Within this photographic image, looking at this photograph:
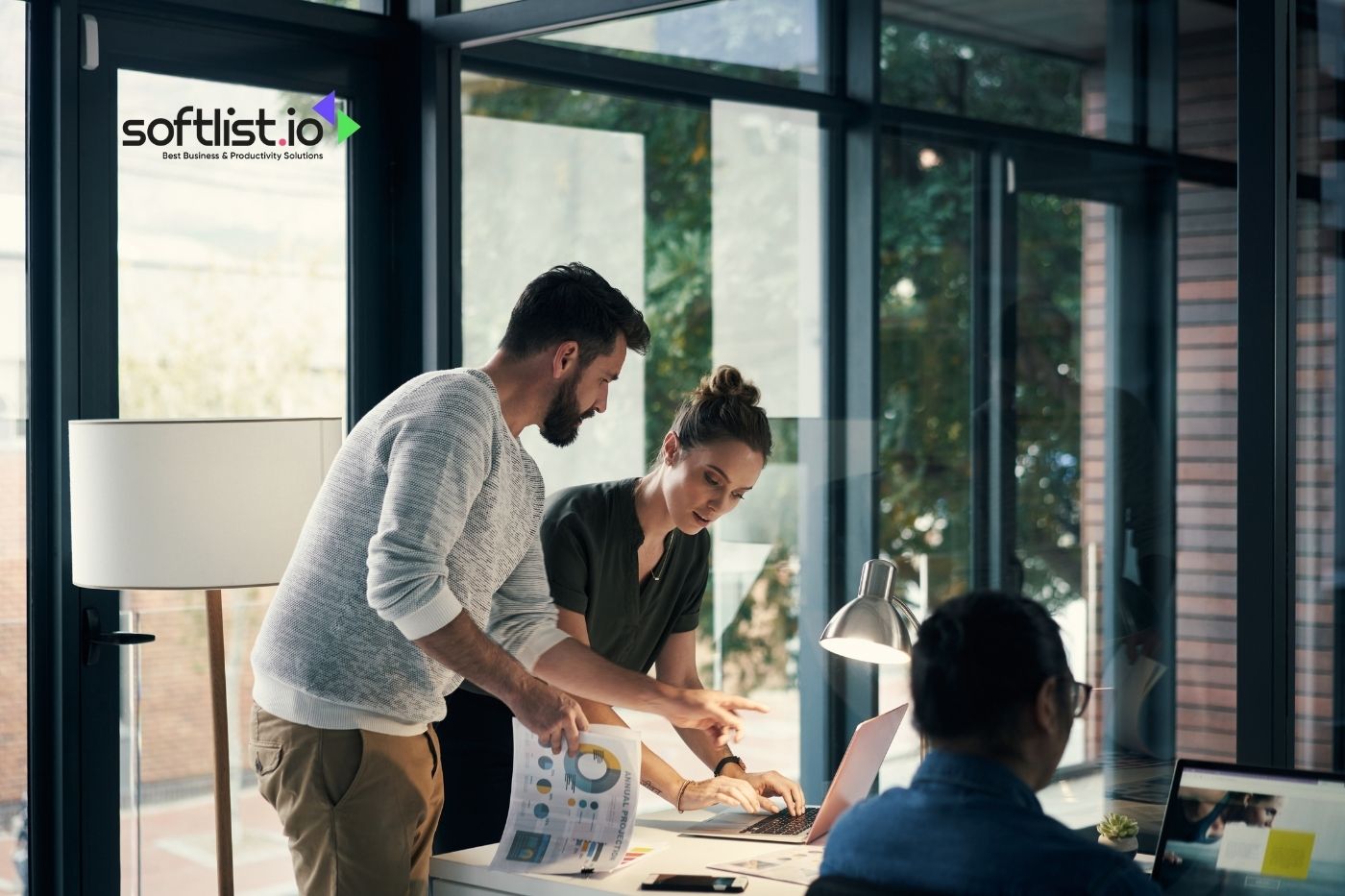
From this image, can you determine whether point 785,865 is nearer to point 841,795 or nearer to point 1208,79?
point 841,795

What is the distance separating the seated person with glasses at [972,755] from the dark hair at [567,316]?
3.44 ft

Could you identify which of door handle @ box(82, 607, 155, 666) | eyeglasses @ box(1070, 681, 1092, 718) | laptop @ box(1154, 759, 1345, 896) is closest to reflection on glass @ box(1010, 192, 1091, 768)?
laptop @ box(1154, 759, 1345, 896)

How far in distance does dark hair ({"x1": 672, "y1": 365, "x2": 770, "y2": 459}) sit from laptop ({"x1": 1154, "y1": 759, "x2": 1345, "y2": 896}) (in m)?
1.03

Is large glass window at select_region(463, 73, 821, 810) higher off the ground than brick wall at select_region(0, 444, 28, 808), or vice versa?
large glass window at select_region(463, 73, 821, 810)

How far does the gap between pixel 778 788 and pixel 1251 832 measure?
954 millimetres

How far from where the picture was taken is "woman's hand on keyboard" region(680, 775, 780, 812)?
8.77 feet

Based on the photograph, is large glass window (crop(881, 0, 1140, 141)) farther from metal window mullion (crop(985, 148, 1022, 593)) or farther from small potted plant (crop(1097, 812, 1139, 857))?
small potted plant (crop(1097, 812, 1139, 857))

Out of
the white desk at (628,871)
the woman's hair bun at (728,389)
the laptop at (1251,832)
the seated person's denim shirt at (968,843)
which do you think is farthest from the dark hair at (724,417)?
the seated person's denim shirt at (968,843)

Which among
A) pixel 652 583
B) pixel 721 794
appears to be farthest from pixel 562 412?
pixel 721 794

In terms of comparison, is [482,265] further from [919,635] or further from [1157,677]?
[919,635]

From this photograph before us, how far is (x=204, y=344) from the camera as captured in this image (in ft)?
11.0

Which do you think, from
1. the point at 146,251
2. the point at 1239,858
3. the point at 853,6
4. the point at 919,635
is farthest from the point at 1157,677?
the point at 146,251

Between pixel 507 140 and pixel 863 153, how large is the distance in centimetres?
85

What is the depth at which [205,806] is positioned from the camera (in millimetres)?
3328
